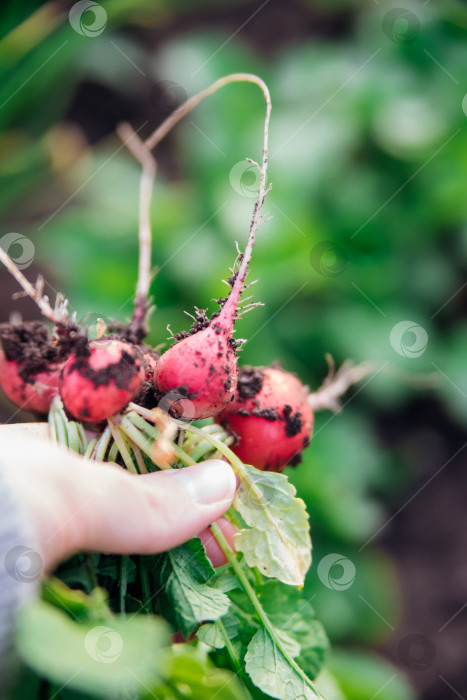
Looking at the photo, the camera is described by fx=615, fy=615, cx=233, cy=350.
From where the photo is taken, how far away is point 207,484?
85 cm

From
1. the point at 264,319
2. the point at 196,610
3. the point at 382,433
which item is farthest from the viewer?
the point at 382,433

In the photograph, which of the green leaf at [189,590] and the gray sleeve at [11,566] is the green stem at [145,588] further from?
the gray sleeve at [11,566]

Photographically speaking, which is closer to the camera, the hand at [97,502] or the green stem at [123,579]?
the hand at [97,502]

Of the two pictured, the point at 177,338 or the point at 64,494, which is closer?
the point at 64,494

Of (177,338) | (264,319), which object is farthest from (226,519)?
(264,319)

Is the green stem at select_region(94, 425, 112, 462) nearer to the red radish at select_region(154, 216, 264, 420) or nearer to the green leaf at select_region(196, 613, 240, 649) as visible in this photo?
the red radish at select_region(154, 216, 264, 420)

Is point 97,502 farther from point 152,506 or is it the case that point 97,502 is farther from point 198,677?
point 198,677

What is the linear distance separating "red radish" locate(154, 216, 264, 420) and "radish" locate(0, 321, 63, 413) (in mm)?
231

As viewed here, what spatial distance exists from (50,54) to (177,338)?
1.63 meters

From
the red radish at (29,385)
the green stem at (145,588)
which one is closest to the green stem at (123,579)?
the green stem at (145,588)

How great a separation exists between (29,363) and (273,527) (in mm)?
504

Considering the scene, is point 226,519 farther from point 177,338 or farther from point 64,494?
point 64,494

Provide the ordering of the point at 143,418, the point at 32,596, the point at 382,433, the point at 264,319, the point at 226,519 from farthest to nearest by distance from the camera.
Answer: the point at 382,433, the point at 264,319, the point at 226,519, the point at 143,418, the point at 32,596

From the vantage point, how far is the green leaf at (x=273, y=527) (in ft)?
2.99
